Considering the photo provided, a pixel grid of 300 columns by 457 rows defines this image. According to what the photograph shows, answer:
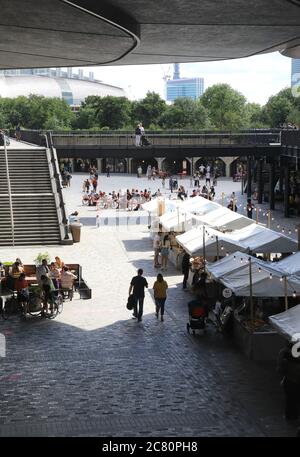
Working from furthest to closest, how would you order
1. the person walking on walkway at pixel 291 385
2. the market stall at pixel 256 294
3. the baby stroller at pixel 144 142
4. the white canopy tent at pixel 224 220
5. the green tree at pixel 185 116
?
the green tree at pixel 185 116
the baby stroller at pixel 144 142
the white canopy tent at pixel 224 220
the market stall at pixel 256 294
the person walking on walkway at pixel 291 385

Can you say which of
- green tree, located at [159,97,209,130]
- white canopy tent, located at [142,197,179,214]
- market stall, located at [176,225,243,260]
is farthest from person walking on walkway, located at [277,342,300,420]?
green tree, located at [159,97,209,130]

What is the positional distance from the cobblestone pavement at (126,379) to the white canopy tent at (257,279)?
1.35m

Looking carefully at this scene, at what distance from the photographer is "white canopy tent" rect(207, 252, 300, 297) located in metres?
17.6

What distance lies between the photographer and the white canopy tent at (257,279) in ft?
57.6

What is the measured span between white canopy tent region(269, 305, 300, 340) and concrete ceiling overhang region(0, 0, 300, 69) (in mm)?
5232

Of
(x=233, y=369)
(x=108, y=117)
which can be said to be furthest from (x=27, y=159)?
(x=108, y=117)

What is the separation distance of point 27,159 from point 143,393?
29.9 metres

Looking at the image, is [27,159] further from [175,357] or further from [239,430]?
[239,430]

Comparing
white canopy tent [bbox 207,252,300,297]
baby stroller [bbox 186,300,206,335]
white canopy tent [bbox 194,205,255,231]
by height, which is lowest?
baby stroller [bbox 186,300,206,335]

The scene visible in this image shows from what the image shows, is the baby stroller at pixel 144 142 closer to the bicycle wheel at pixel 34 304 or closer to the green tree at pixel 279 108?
the bicycle wheel at pixel 34 304

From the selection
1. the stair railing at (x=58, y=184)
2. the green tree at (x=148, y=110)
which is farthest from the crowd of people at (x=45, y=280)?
the green tree at (x=148, y=110)

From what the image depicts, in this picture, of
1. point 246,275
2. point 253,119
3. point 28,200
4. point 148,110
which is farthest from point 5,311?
point 253,119

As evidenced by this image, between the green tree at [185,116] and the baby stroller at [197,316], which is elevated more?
the green tree at [185,116]

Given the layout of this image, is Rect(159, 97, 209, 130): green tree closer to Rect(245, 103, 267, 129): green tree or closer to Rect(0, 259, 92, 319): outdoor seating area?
Rect(245, 103, 267, 129): green tree
